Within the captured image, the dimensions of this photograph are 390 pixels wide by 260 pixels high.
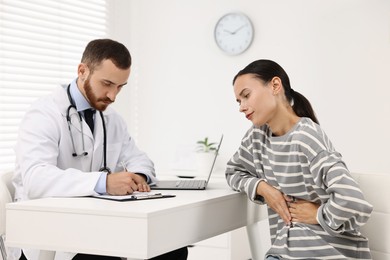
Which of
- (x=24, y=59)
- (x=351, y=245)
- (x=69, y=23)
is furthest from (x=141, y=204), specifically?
(x=69, y=23)

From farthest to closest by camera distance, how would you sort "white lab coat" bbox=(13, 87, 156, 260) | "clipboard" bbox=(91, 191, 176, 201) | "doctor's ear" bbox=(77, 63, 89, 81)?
"doctor's ear" bbox=(77, 63, 89, 81) < "white lab coat" bbox=(13, 87, 156, 260) < "clipboard" bbox=(91, 191, 176, 201)

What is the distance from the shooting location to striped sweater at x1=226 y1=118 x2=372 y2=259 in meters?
1.81

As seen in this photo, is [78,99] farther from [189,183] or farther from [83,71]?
[189,183]

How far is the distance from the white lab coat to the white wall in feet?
5.95

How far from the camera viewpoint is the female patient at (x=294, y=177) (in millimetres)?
1833

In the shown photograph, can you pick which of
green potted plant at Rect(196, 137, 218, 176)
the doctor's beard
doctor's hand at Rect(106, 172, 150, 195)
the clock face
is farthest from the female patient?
the clock face

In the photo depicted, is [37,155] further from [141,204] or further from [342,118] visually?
[342,118]

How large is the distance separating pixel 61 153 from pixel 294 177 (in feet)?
2.80

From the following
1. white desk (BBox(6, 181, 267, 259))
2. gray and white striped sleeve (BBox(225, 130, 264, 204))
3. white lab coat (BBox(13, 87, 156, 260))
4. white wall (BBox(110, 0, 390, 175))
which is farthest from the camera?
white wall (BBox(110, 0, 390, 175))

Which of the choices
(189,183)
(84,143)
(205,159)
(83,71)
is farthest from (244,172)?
(205,159)

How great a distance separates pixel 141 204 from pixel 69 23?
2.70m

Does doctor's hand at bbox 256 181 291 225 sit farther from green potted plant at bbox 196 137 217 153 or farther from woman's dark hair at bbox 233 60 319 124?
green potted plant at bbox 196 137 217 153

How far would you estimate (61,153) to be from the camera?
7.48ft

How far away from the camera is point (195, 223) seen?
1.93 m
